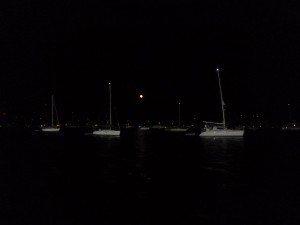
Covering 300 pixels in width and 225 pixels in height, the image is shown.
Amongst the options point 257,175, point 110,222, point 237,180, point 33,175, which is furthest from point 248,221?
point 33,175

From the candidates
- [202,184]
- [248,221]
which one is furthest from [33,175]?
[248,221]

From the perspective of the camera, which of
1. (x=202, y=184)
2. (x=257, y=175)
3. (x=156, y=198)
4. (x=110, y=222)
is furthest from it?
(x=257, y=175)

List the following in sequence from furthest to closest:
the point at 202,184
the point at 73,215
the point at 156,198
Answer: the point at 202,184 → the point at 156,198 → the point at 73,215

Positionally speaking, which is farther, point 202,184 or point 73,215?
point 202,184

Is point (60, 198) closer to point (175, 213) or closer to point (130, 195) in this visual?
point (130, 195)

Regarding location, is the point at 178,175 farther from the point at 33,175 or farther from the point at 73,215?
the point at 73,215

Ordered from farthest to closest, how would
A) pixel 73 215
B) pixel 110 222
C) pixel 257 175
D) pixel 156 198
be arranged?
pixel 257 175, pixel 156 198, pixel 73 215, pixel 110 222

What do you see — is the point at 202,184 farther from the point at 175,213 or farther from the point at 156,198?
the point at 175,213

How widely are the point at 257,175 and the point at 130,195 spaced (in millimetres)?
9345

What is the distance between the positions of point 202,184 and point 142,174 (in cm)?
518

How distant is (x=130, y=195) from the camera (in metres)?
17.9

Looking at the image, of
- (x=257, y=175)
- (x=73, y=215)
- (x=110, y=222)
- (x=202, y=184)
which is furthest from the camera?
(x=257, y=175)

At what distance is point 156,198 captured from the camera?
17.2 m

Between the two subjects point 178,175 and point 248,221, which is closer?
point 248,221
